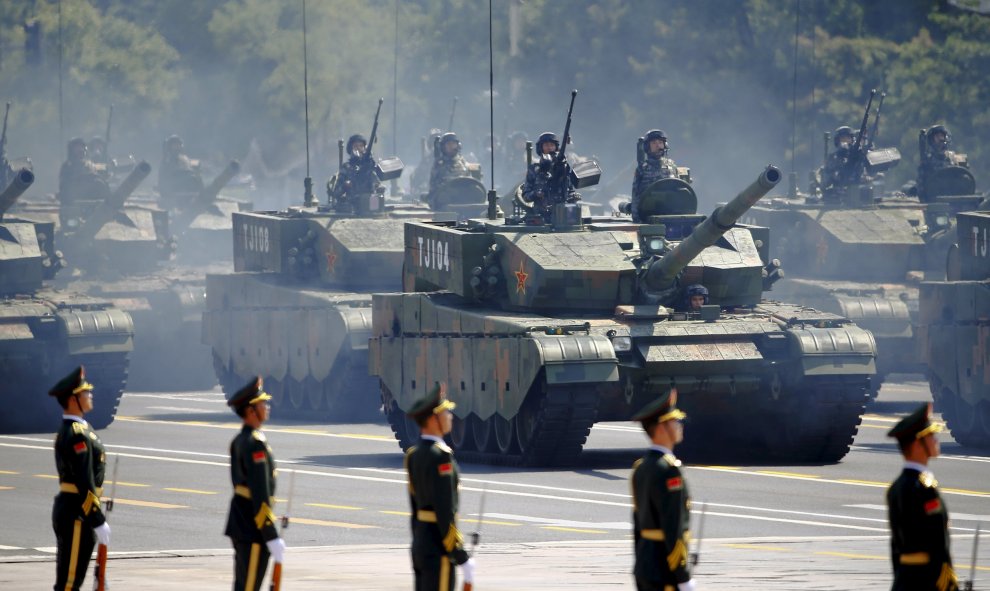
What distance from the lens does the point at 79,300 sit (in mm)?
33438

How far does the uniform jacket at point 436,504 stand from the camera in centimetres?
1275

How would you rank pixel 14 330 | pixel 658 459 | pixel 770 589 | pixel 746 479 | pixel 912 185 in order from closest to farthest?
pixel 658 459, pixel 770 589, pixel 746 479, pixel 14 330, pixel 912 185

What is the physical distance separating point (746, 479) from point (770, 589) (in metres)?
8.87

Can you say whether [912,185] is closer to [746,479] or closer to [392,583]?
[746,479]

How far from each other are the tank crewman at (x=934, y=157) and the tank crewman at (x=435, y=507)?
1050 inches

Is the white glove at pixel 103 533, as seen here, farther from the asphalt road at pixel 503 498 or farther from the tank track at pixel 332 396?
the tank track at pixel 332 396

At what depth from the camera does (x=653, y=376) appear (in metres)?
24.8

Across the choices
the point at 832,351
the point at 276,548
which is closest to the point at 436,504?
the point at 276,548

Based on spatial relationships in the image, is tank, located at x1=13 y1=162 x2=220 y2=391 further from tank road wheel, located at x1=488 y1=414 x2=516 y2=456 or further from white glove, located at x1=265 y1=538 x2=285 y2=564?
white glove, located at x1=265 y1=538 x2=285 y2=564

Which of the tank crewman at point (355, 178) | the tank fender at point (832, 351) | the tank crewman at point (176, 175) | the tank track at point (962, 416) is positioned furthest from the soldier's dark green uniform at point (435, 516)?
the tank crewman at point (176, 175)

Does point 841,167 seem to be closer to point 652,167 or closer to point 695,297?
point 652,167

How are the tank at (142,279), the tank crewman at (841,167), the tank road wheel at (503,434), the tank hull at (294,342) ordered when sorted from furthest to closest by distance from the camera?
the tank at (142,279) → the tank crewman at (841,167) → the tank hull at (294,342) → the tank road wheel at (503,434)

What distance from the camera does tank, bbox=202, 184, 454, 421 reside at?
33969mm

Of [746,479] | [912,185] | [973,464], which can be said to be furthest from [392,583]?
[912,185]
